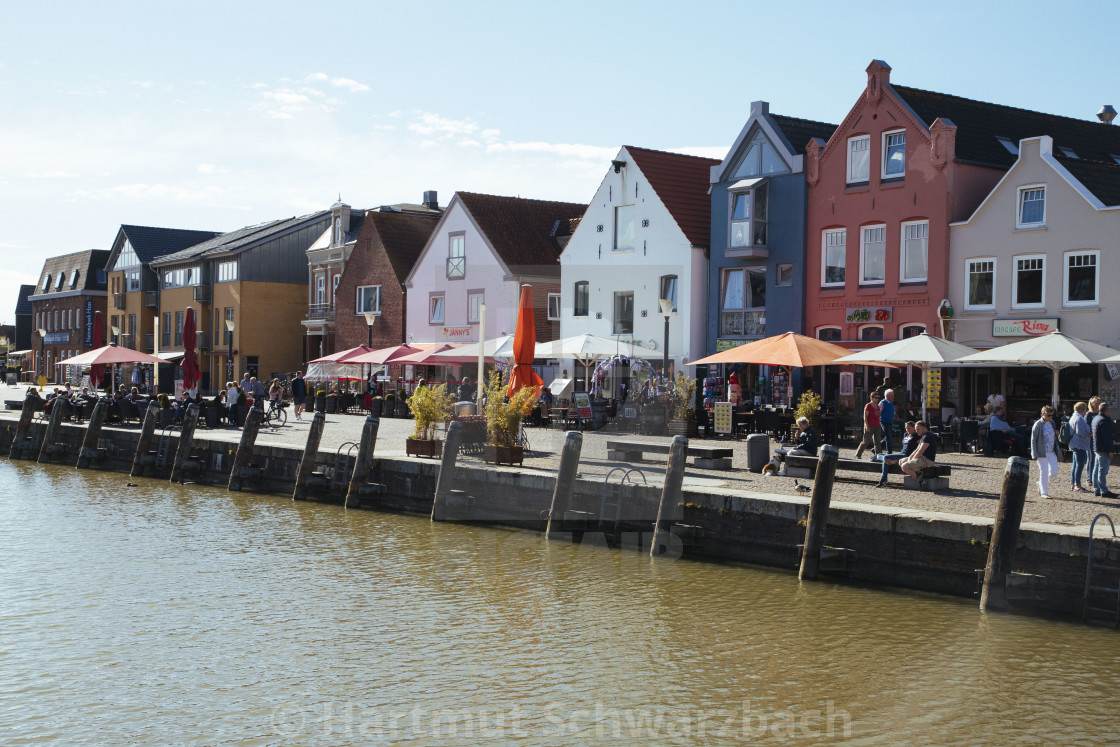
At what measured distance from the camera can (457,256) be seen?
157ft

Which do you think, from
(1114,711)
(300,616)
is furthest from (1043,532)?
(300,616)

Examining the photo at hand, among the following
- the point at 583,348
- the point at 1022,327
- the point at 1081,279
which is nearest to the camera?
the point at 1081,279

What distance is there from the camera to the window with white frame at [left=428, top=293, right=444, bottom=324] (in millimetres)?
48344

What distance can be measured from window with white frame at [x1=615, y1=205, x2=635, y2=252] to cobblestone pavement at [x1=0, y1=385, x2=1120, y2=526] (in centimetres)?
1373

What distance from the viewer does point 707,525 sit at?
52.9ft

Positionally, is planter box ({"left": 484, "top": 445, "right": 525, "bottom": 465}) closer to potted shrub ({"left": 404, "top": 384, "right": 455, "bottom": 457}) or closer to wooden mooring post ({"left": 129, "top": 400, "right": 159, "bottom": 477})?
potted shrub ({"left": 404, "top": 384, "right": 455, "bottom": 457})

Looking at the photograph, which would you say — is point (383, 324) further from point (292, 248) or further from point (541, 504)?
point (541, 504)

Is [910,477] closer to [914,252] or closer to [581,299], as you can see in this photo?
[914,252]

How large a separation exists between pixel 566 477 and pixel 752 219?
19.8m

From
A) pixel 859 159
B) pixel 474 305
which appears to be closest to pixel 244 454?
pixel 859 159

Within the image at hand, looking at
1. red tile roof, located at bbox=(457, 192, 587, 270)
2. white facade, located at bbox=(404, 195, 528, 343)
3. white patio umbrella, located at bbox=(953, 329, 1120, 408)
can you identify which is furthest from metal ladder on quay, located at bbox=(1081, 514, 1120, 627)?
red tile roof, located at bbox=(457, 192, 587, 270)

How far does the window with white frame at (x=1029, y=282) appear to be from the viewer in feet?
94.3

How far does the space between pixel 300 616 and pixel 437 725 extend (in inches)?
165

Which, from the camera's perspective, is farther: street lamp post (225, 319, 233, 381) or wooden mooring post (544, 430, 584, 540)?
street lamp post (225, 319, 233, 381)
